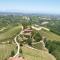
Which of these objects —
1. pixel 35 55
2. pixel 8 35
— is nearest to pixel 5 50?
pixel 35 55

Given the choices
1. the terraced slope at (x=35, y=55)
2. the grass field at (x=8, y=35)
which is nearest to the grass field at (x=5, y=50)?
the terraced slope at (x=35, y=55)

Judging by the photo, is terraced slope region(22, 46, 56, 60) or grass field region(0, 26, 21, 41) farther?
grass field region(0, 26, 21, 41)

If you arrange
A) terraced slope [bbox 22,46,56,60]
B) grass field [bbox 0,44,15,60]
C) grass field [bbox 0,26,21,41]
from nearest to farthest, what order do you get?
1. grass field [bbox 0,44,15,60]
2. terraced slope [bbox 22,46,56,60]
3. grass field [bbox 0,26,21,41]

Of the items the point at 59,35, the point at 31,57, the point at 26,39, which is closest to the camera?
the point at 31,57

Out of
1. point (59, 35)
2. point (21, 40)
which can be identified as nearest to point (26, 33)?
point (21, 40)

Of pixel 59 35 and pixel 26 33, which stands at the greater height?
pixel 26 33

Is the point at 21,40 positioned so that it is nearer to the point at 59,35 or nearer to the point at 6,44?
the point at 6,44

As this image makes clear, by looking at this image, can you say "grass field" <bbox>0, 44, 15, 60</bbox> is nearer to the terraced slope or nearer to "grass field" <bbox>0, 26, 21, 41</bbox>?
the terraced slope

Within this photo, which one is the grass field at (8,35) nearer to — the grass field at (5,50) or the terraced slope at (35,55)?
the grass field at (5,50)

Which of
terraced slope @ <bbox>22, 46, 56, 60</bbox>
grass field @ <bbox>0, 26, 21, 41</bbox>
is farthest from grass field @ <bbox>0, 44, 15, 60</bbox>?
grass field @ <bbox>0, 26, 21, 41</bbox>
